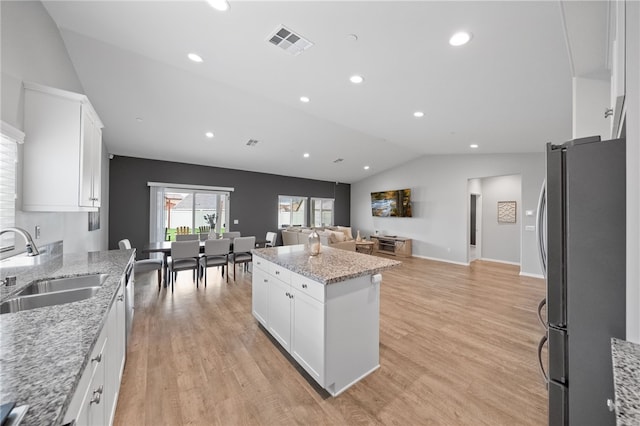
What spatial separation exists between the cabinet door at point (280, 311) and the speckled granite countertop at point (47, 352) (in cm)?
125

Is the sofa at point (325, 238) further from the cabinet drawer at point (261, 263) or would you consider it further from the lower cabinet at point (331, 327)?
the lower cabinet at point (331, 327)

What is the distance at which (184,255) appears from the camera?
4.18 metres

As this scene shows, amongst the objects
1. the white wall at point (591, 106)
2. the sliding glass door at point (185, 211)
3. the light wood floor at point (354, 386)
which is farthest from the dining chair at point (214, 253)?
the white wall at point (591, 106)

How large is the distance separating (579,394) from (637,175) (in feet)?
3.38

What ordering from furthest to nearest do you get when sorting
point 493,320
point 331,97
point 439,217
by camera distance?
point 439,217 → point 331,97 → point 493,320

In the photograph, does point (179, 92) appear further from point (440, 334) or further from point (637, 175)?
point (440, 334)

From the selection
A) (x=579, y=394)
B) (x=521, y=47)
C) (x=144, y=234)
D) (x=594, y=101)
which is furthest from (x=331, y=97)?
(x=144, y=234)

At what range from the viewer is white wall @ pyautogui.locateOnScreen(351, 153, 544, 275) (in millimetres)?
5355

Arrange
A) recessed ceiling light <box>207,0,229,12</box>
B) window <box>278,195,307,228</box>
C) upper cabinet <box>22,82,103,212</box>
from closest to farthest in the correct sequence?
upper cabinet <box>22,82,103,212</box>, recessed ceiling light <box>207,0,229,12</box>, window <box>278,195,307,228</box>

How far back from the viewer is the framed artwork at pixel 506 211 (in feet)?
22.0

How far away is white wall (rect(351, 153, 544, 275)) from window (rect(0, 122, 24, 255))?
23.0ft

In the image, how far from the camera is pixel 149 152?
5.74 meters

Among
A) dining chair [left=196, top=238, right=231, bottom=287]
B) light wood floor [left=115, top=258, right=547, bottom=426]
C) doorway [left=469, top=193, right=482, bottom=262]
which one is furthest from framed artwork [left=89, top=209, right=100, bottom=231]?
doorway [left=469, top=193, right=482, bottom=262]

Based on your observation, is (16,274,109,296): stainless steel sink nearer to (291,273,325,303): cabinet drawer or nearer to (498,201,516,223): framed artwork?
(291,273,325,303): cabinet drawer
